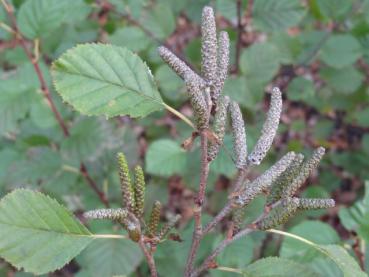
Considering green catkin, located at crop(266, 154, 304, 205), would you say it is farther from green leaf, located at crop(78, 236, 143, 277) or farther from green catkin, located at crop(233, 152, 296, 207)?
green leaf, located at crop(78, 236, 143, 277)

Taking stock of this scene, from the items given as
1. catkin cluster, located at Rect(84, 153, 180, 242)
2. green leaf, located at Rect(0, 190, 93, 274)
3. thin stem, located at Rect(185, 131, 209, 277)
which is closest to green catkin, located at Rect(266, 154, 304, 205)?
thin stem, located at Rect(185, 131, 209, 277)

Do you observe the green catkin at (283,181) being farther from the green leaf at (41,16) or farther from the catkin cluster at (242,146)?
the green leaf at (41,16)

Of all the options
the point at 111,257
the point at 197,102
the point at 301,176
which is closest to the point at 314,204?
the point at 301,176

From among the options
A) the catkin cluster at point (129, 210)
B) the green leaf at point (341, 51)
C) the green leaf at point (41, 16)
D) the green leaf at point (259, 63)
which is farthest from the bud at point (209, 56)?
the green leaf at point (341, 51)

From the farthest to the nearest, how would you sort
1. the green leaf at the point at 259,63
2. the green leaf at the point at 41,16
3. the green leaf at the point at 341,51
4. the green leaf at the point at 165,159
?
the green leaf at the point at 341,51
the green leaf at the point at 259,63
the green leaf at the point at 165,159
the green leaf at the point at 41,16

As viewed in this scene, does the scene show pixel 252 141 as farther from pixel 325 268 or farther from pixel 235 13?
pixel 325 268

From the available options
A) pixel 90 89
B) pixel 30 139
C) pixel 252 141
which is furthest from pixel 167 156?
pixel 90 89
